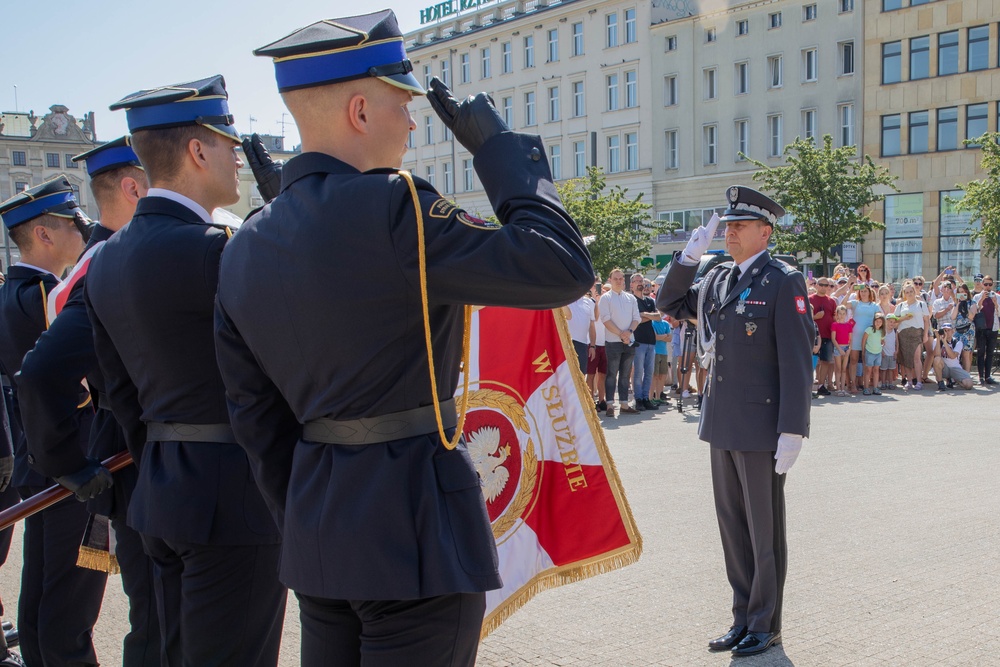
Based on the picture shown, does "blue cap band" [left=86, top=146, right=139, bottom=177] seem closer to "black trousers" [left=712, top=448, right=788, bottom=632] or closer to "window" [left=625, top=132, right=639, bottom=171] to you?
"black trousers" [left=712, top=448, right=788, bottom=632]

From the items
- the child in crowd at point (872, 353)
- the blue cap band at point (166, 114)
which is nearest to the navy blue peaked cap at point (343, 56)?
the blue cap band at point (166, 114)

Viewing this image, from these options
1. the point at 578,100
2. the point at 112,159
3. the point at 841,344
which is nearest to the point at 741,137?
the point at 578,100

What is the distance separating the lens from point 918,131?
41031 mm

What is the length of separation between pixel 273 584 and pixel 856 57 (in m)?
44.8

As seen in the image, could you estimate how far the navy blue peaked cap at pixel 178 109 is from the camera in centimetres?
307

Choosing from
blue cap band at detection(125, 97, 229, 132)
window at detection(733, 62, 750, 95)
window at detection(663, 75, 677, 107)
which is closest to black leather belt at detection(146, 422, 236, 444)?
blue cap band at detection(125, 97, 229, 132)

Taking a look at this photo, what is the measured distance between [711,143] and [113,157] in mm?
46304

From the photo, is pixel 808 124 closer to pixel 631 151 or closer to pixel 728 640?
pixel 631 151

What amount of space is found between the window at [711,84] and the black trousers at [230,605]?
4724 cm

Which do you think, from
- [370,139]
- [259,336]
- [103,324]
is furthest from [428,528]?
[103,324]

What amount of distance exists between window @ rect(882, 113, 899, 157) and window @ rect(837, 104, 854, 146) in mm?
1416

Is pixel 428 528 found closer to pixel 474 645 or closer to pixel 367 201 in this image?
pixel 474 645

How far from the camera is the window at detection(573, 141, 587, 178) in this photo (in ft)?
179

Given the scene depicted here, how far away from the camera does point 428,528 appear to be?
2055mm
